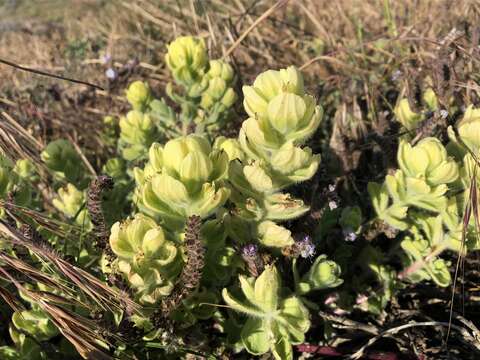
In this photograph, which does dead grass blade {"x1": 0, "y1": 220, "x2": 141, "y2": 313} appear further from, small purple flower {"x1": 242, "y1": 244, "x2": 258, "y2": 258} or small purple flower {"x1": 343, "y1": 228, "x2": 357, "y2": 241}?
small purple flower {"x1": 343, "y1": 228, "x2": 357, "y2": 241}

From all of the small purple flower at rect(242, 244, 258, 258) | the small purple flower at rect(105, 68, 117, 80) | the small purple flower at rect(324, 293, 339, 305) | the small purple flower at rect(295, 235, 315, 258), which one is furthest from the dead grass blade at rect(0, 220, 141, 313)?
the small purple flower at rect(105, 68, 117, 80)

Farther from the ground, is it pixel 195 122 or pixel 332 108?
pixel 195 122

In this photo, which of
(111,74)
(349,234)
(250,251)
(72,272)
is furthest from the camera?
(111,74)

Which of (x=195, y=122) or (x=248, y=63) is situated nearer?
(x=195, y=122)

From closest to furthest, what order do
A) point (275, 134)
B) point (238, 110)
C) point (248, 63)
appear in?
point (275, 134) → point (238, 110) → point (248, 63)

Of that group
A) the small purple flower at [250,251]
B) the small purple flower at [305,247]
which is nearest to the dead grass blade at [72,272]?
the small purple flower at [250,251]

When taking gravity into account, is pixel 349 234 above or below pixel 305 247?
below

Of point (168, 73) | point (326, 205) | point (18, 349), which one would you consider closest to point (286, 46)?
point (168, 73)

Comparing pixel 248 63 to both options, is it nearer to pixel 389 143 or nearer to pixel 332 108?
pixel 332 108

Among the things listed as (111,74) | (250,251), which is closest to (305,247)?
(250,251)

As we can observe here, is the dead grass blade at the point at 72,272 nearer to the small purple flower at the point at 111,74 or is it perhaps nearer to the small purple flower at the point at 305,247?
the small purple flower at the point at 305,247

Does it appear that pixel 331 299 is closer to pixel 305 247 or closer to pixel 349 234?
pixel 349 234
